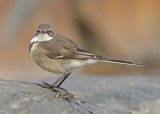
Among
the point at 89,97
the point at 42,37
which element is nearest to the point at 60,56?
the point at 42,37

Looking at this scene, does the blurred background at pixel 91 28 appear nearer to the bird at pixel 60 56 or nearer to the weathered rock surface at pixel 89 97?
the weathered rock surface at pixel 89 97

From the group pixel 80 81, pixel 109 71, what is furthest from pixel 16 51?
pixel 80 81

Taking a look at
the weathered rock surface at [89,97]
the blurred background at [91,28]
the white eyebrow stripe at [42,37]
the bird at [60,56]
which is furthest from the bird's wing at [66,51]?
the blurred background at [91,28]

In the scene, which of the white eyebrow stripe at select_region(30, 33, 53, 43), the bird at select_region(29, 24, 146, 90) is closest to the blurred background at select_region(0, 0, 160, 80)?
the white eyebrow stripe at select_region(30, 33, 53, 43)

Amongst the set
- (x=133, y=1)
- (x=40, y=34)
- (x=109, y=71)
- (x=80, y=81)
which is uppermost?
(x=133, y=1)

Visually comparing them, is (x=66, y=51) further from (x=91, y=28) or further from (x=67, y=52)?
(x=91, y=28)

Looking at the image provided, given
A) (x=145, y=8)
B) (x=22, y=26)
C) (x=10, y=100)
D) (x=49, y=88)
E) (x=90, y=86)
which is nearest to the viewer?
(x=10, y=100)

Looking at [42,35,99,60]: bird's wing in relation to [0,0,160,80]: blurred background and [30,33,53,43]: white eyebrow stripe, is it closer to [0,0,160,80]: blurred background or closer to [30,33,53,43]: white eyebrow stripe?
[30,33,53,43]: white eyebrow stripe

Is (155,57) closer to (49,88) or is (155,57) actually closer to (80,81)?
(80,81)
